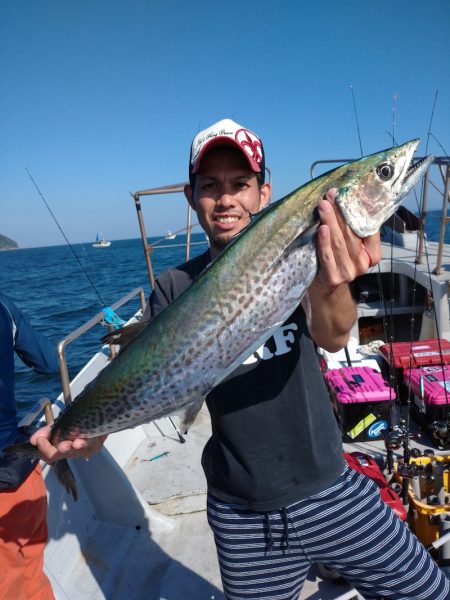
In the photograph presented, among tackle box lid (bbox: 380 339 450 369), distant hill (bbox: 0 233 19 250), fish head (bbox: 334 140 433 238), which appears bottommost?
tackle box lid (bbox: 380 339 450 369)

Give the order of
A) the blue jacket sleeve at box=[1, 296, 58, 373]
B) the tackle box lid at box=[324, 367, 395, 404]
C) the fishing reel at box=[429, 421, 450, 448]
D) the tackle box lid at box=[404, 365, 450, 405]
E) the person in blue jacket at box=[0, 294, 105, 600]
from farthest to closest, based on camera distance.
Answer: the tackle box lid at box=[324, 367, 395, 404], the tackle box lid at box=[404, 365, 450, 405], the fishing reel at box=[429, 421, 450, 448], the blue jacket sleeve at box=[1, 296, 58, 373], the person in blue jacket at box=[0, 294, 105, 600]

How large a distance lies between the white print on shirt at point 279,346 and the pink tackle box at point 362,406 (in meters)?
2.84

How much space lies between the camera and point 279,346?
1.98 meters

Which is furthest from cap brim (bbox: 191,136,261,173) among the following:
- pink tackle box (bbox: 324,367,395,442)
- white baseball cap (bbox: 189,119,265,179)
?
pink tackle box (bbox: 324,367,395,442)

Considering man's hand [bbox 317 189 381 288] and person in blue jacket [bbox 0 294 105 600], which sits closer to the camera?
man's hand [bbox 317 189 381 288]

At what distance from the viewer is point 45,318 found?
18156 mm

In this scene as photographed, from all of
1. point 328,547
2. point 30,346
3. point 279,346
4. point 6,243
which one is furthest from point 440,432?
point 6,243

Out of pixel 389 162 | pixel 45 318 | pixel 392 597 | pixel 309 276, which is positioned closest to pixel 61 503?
pixel 392 597

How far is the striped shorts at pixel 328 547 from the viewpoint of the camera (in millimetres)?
1810

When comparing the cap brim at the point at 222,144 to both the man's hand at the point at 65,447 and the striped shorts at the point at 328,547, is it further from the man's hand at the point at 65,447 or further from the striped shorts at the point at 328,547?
the striped shorts at the point at 328,547

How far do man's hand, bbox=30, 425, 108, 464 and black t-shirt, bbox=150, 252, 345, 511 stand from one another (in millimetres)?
641

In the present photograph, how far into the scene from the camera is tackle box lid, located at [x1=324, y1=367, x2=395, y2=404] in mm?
4484

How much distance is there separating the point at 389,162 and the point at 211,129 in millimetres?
953

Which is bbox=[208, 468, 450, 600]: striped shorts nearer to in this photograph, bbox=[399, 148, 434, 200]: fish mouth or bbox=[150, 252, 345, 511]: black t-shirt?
bbox=[150, 252, 345, 511]: black t-shirt
